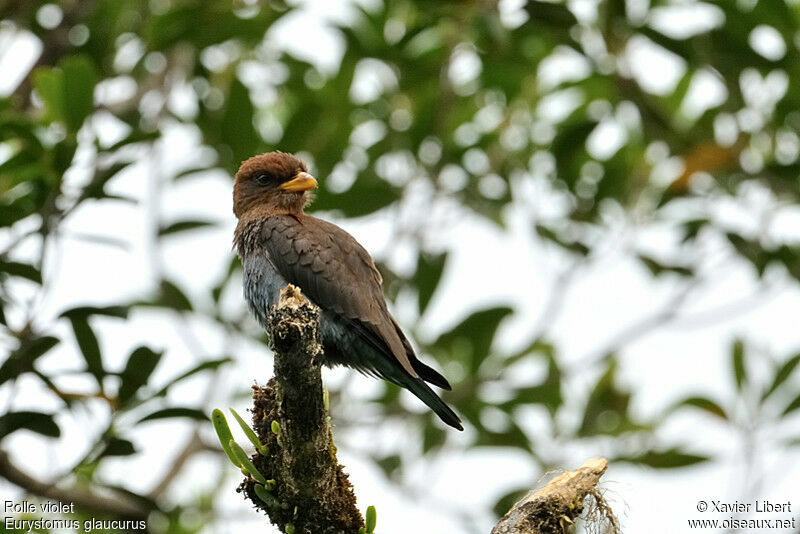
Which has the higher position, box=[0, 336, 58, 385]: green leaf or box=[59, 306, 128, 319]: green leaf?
box=[59, 306, 128, 319]: green leaf

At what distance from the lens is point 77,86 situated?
514cm

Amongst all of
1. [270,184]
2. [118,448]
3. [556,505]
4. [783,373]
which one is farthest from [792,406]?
[118,448]

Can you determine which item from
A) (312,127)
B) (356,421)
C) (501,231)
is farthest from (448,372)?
(312,127)

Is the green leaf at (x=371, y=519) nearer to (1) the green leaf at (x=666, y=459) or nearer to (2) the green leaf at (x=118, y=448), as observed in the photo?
(2) the green leaf at (x=118, y=448)

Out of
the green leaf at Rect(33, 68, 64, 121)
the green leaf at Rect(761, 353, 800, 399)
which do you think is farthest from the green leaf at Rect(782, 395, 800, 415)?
the green leaf at Rect(33, 68, 64, 121)

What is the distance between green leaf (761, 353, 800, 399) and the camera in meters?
6.47

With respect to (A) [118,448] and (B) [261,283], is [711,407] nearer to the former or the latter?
(B) [261,283]

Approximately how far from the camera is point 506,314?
6512 millimetres

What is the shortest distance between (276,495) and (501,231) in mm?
4358

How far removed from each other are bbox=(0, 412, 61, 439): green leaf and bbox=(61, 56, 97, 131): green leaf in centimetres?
152

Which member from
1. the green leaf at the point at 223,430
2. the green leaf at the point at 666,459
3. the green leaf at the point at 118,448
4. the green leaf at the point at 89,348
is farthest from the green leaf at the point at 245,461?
the green leaf at the point at 666,459

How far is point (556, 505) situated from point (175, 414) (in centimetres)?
234

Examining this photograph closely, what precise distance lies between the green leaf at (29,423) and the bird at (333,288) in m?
1.07

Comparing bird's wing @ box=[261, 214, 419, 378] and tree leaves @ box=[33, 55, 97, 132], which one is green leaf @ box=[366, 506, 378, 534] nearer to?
bird's wing @ box=[261, 214, 419, 378]
